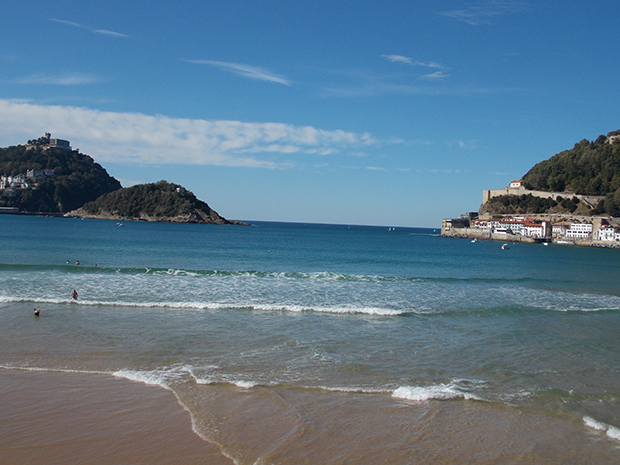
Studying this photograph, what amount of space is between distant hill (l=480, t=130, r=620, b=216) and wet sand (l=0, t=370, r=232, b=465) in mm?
110563

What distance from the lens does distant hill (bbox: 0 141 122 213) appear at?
139125mm

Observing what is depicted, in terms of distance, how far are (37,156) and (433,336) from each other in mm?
183642

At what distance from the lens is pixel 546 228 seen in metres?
96.2

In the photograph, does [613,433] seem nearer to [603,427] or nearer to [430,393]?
[603,427]

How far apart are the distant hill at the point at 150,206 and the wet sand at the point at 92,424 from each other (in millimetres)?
134425

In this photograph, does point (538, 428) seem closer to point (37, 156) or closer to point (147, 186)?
point (147, 186)

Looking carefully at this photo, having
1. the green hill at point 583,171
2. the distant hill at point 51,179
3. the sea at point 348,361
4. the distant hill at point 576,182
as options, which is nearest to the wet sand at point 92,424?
the sea at point 348,361

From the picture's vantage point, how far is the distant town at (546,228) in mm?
85375

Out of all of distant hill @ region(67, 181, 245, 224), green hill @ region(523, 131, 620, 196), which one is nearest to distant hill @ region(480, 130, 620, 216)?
green hill @ region(523, 131, 620, 196)

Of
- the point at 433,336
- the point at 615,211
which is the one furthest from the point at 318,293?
the point at 615,211

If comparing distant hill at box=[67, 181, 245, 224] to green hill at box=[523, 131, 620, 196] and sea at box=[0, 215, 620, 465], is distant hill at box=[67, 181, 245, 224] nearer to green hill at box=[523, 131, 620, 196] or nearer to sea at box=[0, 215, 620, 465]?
green hill at box=[523, 131, 620, 196]

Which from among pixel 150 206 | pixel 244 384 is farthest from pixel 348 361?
pixel 150 206

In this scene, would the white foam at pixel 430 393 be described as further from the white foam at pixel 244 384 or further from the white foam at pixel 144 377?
the white foam at pixel 144 377

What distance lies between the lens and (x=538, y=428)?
6.90 m
